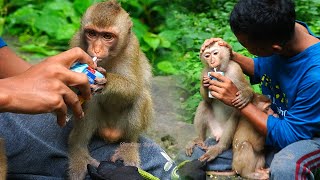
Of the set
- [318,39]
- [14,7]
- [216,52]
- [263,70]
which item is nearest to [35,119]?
[216,52]

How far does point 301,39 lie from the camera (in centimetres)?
432

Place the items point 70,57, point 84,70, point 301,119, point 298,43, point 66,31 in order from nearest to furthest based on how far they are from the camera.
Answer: point 70,57
point 84,70
point 301,119
point 298,43
point 66,31

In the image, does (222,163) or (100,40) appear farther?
(222,163)

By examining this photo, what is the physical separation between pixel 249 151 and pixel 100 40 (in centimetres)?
136

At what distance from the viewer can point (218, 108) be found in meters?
4.81

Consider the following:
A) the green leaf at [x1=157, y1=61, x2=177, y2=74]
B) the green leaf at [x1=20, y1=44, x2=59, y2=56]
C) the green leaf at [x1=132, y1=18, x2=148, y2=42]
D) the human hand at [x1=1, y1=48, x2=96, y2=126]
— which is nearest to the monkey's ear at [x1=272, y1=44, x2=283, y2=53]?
the human hand at [x1=1, y1=48, x2=96, y2=126]

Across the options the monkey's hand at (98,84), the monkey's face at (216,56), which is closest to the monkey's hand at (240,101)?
the monkey's face at (216,56)

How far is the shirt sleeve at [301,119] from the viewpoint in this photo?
412 cm

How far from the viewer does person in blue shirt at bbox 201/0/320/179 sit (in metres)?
4.12

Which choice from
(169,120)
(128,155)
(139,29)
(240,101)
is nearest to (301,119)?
(240,101)

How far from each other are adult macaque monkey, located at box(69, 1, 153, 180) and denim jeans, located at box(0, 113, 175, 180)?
2.8 inches

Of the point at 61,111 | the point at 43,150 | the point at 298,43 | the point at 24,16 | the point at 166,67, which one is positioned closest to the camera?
the point at 61,111

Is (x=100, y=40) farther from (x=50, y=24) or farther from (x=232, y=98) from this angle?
(x=50, y=24)

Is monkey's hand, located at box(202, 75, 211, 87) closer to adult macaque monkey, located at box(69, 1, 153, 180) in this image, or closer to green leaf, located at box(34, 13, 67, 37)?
adult macaque monkey, located at box(69, 1, 153, 180)
